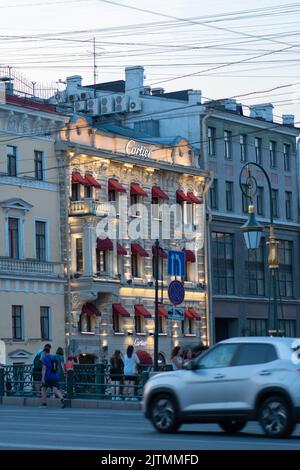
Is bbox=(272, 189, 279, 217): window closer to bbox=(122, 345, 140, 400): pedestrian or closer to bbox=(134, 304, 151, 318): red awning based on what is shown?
bbox=(134, 304, 151, 318): red awning

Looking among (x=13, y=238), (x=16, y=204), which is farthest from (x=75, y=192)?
(x=13, y=238)

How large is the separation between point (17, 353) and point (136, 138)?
14.8 meters

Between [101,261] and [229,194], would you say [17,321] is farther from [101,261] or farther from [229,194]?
[229,194]

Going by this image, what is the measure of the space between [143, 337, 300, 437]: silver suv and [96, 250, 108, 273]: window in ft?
129

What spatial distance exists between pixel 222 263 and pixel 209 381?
162 ft

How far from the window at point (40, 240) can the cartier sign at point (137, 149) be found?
6.65 meters

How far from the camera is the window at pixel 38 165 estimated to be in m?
60.7

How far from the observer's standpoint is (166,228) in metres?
67.8

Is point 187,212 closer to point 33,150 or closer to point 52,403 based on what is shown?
point 33,150

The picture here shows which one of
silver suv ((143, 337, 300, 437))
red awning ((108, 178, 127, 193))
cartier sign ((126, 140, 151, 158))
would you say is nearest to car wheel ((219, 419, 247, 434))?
silver suv ((143, 337, 300, 437))

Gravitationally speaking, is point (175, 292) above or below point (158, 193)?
below

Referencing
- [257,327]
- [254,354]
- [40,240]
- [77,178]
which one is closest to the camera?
[254,354]

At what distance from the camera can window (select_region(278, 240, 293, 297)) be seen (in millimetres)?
76188

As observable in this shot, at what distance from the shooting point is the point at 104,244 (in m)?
62.2
